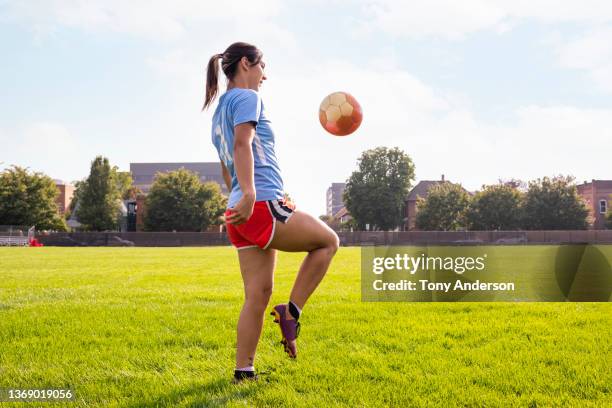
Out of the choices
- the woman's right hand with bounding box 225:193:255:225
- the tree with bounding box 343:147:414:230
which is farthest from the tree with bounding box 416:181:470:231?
the woman's right hand with bounding box 225:193:255:225

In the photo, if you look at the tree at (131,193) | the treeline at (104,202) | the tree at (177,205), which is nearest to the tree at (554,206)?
the treeline at (104,202)

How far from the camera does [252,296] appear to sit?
137 inches

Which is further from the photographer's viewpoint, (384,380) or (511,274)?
(511,274)

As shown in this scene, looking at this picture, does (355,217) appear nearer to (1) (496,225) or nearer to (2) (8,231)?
(1) (496,225)

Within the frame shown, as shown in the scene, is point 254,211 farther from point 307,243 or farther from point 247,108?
point 247,108

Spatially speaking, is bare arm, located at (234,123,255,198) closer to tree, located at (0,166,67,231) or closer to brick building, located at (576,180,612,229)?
tree, located at (0,166,67,231)

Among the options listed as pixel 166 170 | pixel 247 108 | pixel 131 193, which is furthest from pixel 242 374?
pixel 166 170

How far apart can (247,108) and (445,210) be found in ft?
201

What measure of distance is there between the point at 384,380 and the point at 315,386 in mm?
491

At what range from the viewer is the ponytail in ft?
12.1

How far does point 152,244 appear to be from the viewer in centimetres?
5562

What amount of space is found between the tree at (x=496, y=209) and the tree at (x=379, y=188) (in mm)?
11715

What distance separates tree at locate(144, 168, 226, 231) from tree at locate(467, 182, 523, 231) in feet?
106

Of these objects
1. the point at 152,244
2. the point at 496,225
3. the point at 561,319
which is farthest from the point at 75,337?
the point at 496,225
